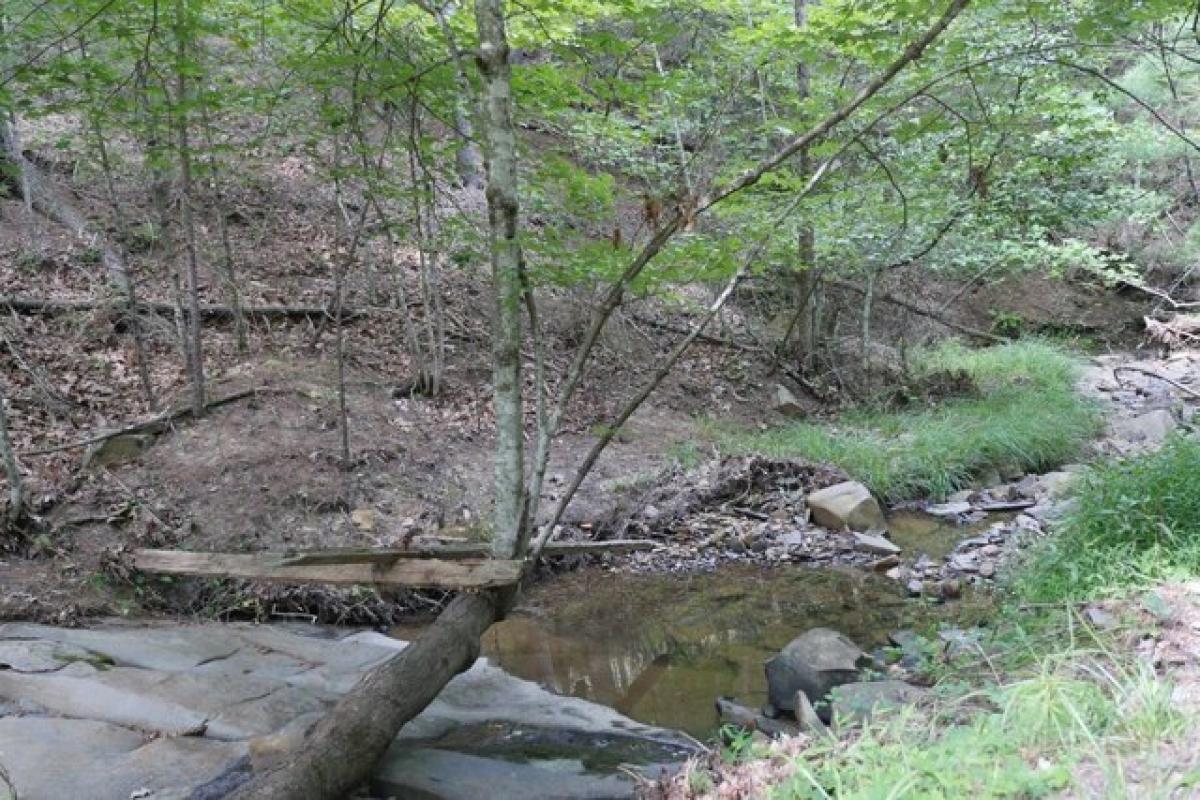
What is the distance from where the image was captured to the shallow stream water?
551 centimetres

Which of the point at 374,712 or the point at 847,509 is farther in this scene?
the point at 847,509

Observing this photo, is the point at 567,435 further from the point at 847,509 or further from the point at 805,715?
the point at 805,715

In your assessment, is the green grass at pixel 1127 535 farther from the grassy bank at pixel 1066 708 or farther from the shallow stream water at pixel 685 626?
the shallow stream water at pixel 685 626

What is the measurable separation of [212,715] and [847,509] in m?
5.71

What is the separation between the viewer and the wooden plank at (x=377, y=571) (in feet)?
14.1

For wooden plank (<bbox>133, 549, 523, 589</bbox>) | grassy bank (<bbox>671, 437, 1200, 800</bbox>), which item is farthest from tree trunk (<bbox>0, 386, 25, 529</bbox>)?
grassy bank (<bbox>671, 437, 1200, 800</bbox>)

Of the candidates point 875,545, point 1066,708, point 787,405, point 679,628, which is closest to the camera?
point 1066,708

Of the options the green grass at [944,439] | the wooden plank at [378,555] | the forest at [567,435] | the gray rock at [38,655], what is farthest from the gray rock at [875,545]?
the gray rock at [38,655]

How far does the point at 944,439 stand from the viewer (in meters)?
9.87

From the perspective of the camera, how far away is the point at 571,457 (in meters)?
9.13

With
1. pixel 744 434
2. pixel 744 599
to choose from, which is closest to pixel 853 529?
pixel 744 599

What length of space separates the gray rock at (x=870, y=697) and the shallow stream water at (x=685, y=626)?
3.24 ft

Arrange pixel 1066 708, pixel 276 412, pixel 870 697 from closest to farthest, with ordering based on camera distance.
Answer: pixel 1066 708 < pixel 870 697 < pixel 276 412

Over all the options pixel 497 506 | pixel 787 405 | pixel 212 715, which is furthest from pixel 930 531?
pixel 212 715
